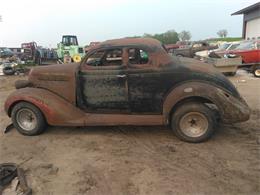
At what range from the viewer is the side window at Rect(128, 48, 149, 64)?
5.70 m

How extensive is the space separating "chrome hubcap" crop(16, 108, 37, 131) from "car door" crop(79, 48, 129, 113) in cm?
117

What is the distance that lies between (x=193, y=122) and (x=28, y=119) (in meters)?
3.43

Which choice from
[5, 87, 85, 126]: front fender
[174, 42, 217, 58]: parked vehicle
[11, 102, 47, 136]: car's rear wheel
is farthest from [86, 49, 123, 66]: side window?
[174, 42, 217, 58]: parked vehicle

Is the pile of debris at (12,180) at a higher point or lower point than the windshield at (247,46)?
lower

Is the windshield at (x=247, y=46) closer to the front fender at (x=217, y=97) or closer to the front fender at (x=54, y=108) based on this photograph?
the front fender at (x=217, y=97)

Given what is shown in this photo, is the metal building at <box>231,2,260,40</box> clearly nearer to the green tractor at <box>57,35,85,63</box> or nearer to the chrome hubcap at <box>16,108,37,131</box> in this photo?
the green tractor at <box>57,35,85,63</box>

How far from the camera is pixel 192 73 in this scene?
5.35 metres

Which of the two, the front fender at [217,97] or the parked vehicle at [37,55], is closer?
the front fender at [217,97]

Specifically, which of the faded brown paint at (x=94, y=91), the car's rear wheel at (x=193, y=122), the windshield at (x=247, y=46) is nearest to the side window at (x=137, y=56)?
the faded brown paint at (x=94, y=91)

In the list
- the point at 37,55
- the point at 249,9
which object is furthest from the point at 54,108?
the point at 249,9

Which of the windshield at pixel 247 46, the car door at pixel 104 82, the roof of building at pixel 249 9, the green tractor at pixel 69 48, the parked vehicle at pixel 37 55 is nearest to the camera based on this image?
the car door at pixel 104 82

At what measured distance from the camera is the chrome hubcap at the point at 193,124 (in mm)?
5344

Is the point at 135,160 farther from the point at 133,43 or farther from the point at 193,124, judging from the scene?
the point at 133,43

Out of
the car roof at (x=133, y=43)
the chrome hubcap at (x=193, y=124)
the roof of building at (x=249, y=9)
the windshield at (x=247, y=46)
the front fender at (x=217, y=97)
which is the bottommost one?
the chrome hubcap at (x=193, y=124)
